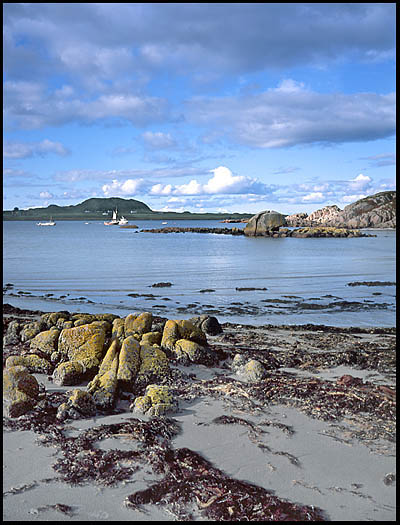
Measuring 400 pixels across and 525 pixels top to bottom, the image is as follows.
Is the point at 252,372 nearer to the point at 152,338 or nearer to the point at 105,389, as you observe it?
the point at 152,338

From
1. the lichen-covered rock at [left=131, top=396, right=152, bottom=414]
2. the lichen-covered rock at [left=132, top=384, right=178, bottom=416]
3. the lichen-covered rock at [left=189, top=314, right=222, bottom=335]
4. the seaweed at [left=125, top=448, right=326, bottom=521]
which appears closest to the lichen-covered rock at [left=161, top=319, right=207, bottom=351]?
the lichen-covered rock at [left=132, top=384, right=178, bottom=416]

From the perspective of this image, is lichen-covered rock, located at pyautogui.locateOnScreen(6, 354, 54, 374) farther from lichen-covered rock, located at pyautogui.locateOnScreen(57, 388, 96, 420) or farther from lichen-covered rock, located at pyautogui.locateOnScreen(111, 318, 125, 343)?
lichen-covered rock, located at pyautogui.locateOnScreen(57, 388, 96, 420)

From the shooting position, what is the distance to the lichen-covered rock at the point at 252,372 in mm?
5812

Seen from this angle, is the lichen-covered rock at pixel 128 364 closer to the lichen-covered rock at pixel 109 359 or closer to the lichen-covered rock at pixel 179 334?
the lichen-covered rock at pixel 109 359

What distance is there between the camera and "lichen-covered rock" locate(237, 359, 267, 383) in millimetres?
5812

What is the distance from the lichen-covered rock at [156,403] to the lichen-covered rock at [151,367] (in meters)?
0.39

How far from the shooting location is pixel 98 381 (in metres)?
5.14

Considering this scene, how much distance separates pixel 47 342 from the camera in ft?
21.9

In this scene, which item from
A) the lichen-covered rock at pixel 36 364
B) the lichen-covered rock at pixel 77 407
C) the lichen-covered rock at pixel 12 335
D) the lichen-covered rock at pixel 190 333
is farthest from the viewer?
the lichen-covered rock at pixel 12 335

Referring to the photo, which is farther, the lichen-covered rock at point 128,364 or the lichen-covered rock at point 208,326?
the lichen-covered rock at point 208,326

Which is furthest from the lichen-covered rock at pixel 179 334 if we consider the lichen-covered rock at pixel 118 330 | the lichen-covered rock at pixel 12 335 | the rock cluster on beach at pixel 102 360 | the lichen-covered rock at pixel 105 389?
the lichen-covered rock at pixel 12 335

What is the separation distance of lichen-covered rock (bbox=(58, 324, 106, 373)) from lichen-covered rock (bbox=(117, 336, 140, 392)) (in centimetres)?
49

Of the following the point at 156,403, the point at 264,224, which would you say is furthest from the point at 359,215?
the point at 156,403

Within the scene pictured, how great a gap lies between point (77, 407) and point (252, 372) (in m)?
2.44
